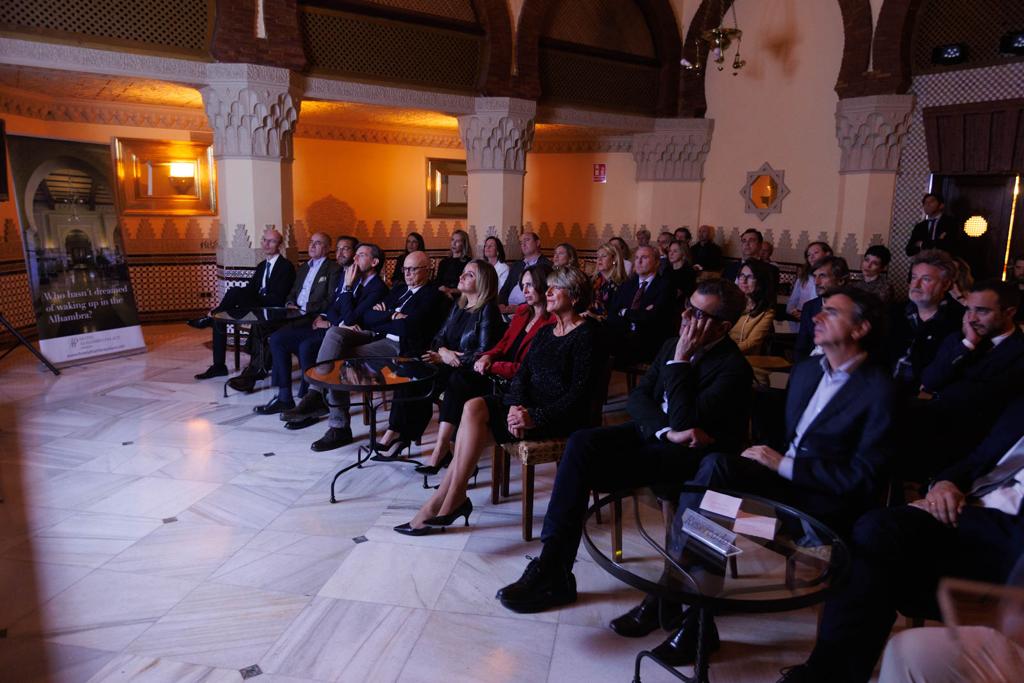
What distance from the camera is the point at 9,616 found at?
9.45ft

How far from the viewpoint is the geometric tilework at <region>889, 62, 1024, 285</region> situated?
7.82m

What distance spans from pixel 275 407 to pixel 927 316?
15.0ft

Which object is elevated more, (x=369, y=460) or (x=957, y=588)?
(x=957, y=588)

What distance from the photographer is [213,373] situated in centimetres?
674

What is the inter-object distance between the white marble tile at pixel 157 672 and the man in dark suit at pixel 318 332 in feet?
9.82

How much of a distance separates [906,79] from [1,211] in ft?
33.8

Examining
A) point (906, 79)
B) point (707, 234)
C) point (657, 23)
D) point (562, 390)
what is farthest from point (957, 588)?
point (657, 23)

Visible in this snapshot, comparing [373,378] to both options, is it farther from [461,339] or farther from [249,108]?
[249,108]

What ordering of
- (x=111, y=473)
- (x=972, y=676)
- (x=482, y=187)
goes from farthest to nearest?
1. (x=482, y=187)
2. (x=111, y=473)
3. (x=972, y=676)

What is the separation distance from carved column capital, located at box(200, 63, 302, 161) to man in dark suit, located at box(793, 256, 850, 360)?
5.58 m

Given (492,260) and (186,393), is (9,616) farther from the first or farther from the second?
(492,260)

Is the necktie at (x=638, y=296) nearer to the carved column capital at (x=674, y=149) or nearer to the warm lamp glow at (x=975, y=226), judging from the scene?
the warm lamp glow at (x=975, y=226)

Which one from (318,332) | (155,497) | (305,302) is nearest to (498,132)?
(305,302)

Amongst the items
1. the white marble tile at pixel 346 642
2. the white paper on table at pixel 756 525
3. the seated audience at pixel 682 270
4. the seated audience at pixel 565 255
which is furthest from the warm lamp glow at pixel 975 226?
the white marble tile at pixel 346 642
